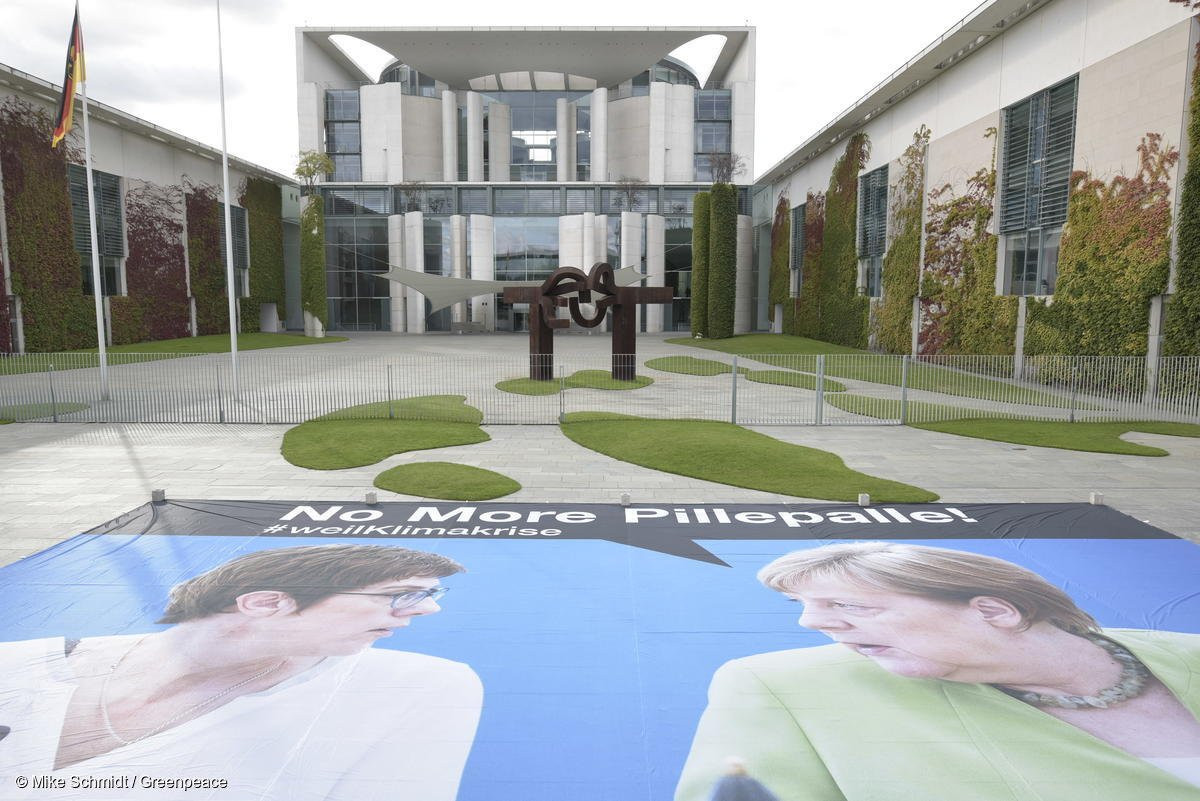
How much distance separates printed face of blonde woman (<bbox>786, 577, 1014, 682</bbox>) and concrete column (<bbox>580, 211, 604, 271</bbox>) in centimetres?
4864

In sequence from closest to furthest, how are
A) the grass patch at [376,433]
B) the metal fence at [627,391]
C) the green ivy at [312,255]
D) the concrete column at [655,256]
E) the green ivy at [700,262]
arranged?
the grass patch at [376,433]
the metal fence at [627,391]
the green ivy at [700,262]
the green ivy at [312,255]
the concrete column at [655,256]

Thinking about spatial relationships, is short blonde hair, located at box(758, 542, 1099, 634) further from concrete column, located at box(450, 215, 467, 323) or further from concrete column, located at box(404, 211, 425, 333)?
concrete column, located at box(404, 211, 425, 333)

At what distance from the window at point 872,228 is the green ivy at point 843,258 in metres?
0.48

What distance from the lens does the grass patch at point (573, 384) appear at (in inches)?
948

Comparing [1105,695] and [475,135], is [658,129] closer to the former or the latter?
[475,135]

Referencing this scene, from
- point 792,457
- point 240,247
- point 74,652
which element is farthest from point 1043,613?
point 240,247

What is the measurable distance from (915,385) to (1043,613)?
Result: 17.7m

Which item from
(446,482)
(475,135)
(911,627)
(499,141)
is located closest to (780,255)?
(499,141)

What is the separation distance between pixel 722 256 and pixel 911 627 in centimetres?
4146

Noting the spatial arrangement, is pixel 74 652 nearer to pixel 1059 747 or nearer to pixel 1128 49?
pixel 1059 747

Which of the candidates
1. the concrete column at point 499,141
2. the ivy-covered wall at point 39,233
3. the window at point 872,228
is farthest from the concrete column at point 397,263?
the window at point 872,228

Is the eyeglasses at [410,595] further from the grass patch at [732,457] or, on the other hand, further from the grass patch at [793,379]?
the grass patch at [793,379]

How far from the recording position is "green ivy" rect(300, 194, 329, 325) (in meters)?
52.9

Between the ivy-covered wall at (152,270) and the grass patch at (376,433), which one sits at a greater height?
the ivy-covered wall at (152,270)
